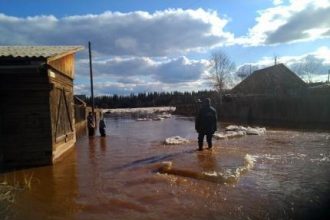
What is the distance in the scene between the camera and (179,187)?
10.1 m

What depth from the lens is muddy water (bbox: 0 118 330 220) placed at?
8203 mm

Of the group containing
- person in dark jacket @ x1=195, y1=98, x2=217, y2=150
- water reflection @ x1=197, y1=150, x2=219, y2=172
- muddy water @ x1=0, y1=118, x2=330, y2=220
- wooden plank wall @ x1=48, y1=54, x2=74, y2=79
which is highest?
wooden plank wall @ x1=48, y1=54, x2=74, y2=79

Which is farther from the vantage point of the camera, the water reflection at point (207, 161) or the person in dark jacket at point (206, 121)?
the person in dark jacket at point (206, 121)

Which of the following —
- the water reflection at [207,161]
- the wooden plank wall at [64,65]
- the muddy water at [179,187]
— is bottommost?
the muddy water at [179,187]

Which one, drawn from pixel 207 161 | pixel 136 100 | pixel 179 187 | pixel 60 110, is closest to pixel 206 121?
pixel 207 161

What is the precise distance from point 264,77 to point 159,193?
49.6m

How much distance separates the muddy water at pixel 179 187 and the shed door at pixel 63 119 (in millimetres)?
1107

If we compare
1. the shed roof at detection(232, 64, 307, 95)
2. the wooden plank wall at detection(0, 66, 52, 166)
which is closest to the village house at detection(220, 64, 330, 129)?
the shed roof at detection(232, 64, 307, 95)

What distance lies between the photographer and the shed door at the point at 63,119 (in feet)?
51.4

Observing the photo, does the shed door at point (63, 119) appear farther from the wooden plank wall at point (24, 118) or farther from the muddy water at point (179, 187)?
Answer: the wooden plank wall at point (24, 118)

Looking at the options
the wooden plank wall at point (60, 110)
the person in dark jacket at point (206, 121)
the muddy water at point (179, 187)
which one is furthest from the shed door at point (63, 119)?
the person in dark jacket at point (206, 121)

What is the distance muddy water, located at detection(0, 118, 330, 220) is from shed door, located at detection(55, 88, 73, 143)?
1107mm

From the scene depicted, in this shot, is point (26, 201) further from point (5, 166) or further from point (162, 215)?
point (5, 166)

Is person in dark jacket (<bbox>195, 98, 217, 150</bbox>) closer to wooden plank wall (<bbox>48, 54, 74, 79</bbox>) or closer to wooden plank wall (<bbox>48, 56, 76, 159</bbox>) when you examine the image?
wooden plank wall (<bbox>48, 56, 76, 159</bbox>)
